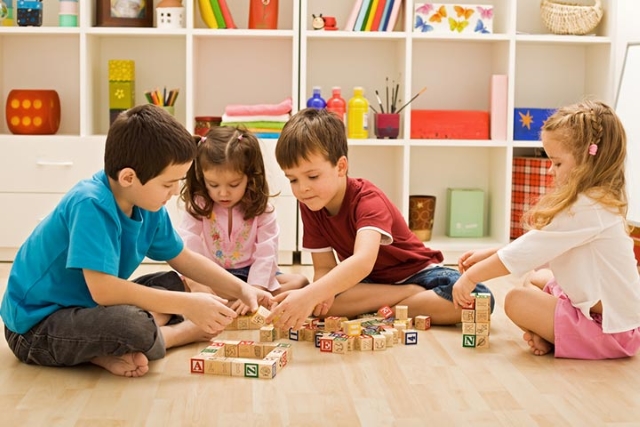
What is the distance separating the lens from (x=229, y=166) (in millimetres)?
2455

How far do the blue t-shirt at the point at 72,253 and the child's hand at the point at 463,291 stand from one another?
0.75m

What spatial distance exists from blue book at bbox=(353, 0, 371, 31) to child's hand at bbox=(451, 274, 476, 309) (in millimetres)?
1668

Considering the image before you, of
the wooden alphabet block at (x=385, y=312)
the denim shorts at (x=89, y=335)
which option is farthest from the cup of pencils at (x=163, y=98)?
the denim shorts at (x=89, y=335)

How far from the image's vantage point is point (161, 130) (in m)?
1.90

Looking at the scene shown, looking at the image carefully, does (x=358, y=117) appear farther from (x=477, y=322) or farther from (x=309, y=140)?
(x=477, y=322)

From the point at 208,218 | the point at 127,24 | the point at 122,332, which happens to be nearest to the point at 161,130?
the point at 122,332

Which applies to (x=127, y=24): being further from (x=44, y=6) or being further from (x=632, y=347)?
(x=632, y=347)

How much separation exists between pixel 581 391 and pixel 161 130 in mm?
999

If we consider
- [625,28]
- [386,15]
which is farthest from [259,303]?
[625,28]

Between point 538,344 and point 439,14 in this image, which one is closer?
point 538,344

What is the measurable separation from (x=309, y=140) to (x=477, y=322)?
59cm

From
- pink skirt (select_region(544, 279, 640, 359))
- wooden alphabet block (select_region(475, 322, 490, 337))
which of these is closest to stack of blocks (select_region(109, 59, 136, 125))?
wooden alphabet block (select_region(475, 322, 490, 337))

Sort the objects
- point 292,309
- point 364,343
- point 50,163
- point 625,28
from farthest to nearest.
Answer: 1. point 625,28
2. point 50,163
3. point 364,343
4. point 292,309

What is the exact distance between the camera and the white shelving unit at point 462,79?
367 cm
